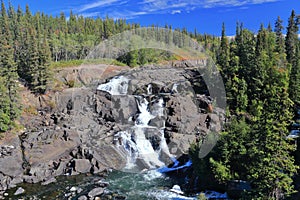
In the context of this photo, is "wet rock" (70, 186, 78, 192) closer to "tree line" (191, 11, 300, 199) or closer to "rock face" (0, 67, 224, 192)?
"rock face" (0, 67, 224, 192)

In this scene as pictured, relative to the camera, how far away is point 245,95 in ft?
135

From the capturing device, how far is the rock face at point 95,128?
31.9 m

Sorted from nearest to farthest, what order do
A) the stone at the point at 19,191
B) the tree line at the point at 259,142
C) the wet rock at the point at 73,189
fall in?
the tree line at the point at 259,142
the stone at the point at 19,191
the wet rock at the point at 73,189

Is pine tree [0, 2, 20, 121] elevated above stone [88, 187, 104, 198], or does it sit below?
above

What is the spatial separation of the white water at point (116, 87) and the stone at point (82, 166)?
2034cm

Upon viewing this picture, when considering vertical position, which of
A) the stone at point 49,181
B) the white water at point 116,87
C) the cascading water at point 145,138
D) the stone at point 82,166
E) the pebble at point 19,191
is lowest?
the pebble at point 19,191

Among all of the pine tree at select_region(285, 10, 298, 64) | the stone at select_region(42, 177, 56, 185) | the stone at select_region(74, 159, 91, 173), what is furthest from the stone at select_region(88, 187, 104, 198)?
the pine tree at select_region(285, 10, 298, 64)

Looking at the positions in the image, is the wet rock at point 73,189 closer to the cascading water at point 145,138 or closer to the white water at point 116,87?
the cascading water at point 145,138

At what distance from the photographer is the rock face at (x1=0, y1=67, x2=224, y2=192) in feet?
105

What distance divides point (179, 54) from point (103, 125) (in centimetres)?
4313

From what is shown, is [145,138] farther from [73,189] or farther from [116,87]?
[116,87]

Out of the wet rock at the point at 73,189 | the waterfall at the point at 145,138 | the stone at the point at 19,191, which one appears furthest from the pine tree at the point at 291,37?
the stone at the point at 19,191

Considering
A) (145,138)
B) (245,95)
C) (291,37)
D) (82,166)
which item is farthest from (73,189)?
(291,37)

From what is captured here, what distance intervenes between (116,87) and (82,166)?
22.8 m
